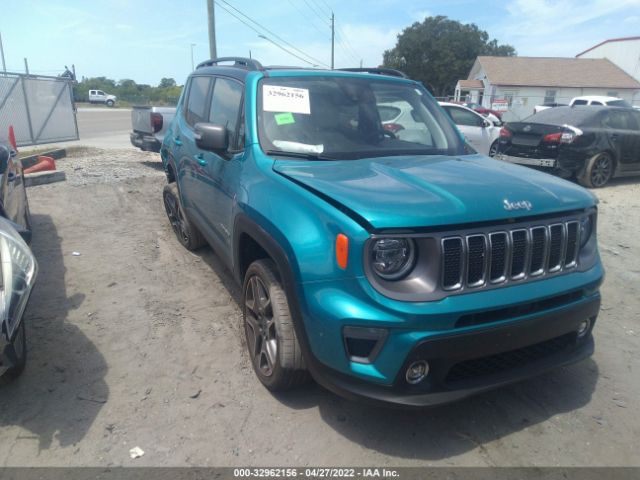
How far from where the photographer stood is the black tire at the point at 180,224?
5180 mm

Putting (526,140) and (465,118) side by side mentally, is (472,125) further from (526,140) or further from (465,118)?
(526,140)

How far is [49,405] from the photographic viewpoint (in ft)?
9.31

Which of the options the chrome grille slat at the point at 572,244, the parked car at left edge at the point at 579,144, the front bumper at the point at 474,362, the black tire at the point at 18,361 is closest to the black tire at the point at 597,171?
the parked car at left edge at the point at 579,144

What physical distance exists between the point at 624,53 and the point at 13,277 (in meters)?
60.7

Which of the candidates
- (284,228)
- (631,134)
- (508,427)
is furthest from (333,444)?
(631,134)

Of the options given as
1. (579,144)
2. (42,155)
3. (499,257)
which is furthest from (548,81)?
(499,257)

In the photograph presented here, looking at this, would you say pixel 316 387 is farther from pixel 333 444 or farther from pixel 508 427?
pixel 508 427

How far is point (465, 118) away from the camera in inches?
424

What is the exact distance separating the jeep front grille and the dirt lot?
0.92 m

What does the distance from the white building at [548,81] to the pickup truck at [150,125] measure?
3805 cm

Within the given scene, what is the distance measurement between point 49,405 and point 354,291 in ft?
6.69

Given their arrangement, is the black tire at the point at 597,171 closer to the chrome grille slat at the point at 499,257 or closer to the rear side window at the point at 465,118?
the rear side window at the point at 465,118

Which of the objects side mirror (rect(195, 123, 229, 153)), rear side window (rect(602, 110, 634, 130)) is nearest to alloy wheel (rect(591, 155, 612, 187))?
rear side window (rect(602, 110, 634, 130))

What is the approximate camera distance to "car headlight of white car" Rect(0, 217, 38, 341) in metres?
2.48
